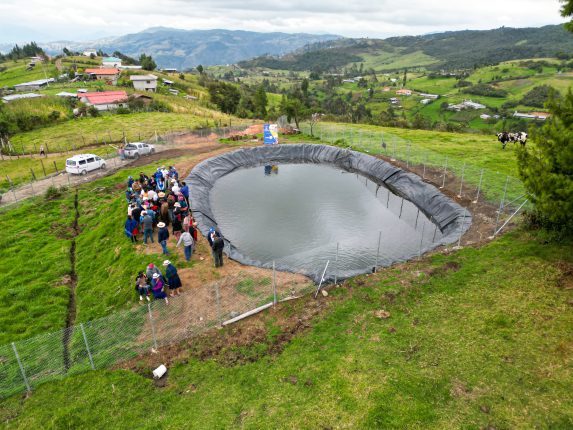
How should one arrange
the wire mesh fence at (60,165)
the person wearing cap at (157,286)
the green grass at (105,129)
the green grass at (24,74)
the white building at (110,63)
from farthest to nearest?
the white building at (110,63), the green grass at (24,74), the green grass at (105,129), the wire mesh fence at (60,165), the person wearing cap at (157,286)

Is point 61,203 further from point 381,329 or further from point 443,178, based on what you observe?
point 443,178

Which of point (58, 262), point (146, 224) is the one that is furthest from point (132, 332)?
point (58, 262)

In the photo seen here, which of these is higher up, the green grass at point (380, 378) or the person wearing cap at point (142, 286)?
the person wearing cap at point (142, 286)

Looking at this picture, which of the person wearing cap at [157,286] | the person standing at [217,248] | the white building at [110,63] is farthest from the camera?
the white building at [110,63]

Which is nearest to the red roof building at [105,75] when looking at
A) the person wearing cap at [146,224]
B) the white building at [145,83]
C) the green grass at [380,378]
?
the white building at [145,83]

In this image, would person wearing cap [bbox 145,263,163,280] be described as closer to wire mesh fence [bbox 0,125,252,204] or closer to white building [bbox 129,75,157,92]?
wire mesh fence [bbox 0,125,252,204]

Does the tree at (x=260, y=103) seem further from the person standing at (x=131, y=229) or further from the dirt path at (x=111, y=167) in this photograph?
the person standing at (x=131, y=229)


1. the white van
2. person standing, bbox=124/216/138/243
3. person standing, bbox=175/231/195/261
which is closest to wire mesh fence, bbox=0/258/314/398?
person standing, bbox=175/231/195/261

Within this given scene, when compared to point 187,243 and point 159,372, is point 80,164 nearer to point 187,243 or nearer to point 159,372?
point 187,243
